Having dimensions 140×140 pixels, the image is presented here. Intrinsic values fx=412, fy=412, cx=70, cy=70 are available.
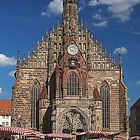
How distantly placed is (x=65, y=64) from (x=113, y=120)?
1387 centimetres

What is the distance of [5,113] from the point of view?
9275 cm

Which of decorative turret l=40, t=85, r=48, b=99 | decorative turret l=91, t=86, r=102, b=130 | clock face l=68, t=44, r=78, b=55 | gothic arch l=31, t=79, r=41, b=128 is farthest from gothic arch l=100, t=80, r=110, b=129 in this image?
gothic arch l=31, t=79, r=41, b=128

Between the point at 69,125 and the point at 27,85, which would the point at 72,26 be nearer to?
the point at 27,85

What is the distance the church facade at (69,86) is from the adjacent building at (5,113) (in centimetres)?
1763

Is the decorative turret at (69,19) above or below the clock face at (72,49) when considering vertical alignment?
above

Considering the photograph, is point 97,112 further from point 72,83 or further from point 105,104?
point 72,83

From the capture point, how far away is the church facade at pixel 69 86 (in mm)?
70938

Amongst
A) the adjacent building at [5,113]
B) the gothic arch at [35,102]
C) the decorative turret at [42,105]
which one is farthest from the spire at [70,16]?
the adjacent building at [5,113]

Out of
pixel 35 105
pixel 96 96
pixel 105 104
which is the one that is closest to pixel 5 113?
pixel 35 105

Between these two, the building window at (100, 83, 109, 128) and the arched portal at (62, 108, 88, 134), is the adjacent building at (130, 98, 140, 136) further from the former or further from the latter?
the arched portal at (62, 108, 88, 134)

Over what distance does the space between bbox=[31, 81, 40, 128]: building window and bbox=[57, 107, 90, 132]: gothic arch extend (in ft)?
24.2

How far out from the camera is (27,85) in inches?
3024

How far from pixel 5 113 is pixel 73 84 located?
25165 millimetres

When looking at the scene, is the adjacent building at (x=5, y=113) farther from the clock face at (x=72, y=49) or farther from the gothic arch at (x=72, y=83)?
the clock face at (x=72, y=49)
